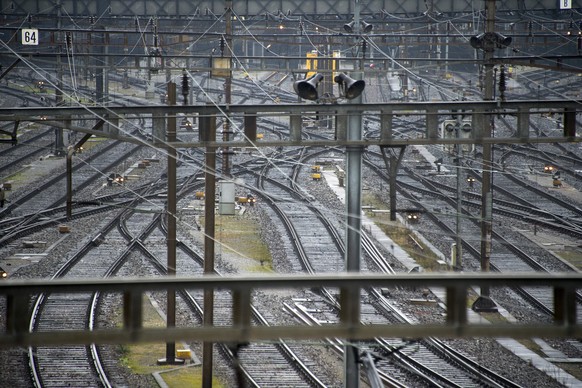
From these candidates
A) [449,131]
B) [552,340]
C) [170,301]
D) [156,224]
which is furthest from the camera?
[156,224]

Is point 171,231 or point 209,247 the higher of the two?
point 171,231

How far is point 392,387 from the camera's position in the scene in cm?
1220

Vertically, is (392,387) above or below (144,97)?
below

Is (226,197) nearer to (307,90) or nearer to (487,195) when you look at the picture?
(487,195)

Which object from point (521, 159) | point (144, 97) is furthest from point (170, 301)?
point (144, 97)

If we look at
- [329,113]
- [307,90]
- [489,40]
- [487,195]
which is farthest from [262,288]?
[487,195]

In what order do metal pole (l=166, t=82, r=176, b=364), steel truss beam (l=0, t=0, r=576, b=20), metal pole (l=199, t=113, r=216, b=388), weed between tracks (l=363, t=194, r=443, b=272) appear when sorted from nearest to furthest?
metal pole (l=199, t=113, r=216, b=388)
metal pole (l=166, t=82, r=176, b=364)
weed between tracks (l=363, t=194, r=443, b=272)
steel truss beam (l=0, t=0, r=576, b=20)

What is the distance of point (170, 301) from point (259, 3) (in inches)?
1260

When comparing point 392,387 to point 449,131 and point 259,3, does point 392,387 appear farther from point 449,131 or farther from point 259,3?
point 259,3

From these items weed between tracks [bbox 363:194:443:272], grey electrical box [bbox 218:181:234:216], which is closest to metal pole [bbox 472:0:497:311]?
weed between tracks [bbox 363:194:443:272]

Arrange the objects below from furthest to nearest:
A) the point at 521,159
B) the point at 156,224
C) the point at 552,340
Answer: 1. the point at 521,159
2. the point at 156,224
3. the point at 552,340

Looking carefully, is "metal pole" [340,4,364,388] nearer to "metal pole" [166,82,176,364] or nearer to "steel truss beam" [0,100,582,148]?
"steel truss beam" [0,100,582,148]

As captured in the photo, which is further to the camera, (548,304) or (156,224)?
(156,224)

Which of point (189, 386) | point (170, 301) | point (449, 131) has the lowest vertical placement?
point (189, 386)
